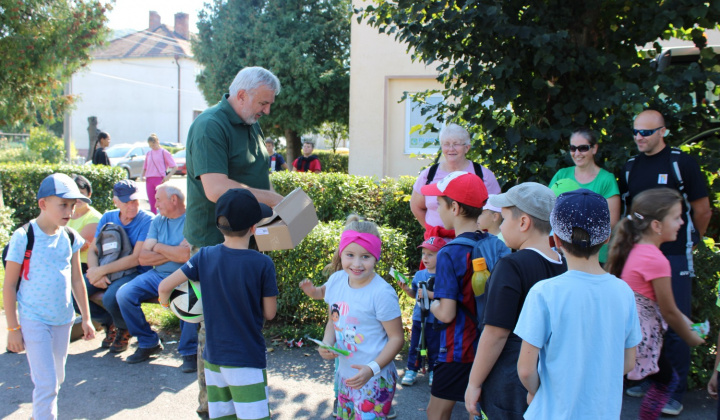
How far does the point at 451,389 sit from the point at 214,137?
197 centimetres

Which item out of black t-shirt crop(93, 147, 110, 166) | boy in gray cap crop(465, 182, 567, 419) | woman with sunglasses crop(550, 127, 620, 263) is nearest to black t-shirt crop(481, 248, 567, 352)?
boy in gray cap crop(465, 182, 567, 419)

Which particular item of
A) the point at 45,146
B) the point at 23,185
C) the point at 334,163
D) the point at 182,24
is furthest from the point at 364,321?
the point at 182,24

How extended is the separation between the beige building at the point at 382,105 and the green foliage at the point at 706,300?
9394 mm

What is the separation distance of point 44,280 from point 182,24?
4992 centimetres

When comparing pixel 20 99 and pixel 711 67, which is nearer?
pixel 711 67

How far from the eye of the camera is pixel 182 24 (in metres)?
48.9

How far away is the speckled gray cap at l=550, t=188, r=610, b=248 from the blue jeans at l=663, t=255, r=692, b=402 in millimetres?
1975

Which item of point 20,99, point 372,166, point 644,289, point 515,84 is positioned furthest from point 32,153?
point 644,289

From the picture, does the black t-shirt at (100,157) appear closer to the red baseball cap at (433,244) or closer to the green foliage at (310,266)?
the green foliage at (310,266)

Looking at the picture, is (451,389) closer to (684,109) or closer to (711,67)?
(684,109)

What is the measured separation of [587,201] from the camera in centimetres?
219

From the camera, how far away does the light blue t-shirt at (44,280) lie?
3506mm

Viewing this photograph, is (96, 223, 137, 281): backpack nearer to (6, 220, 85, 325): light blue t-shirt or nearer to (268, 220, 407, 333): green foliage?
(268, 220, 407, 333): green foliage

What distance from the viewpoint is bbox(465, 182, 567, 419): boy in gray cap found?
8.04ft
